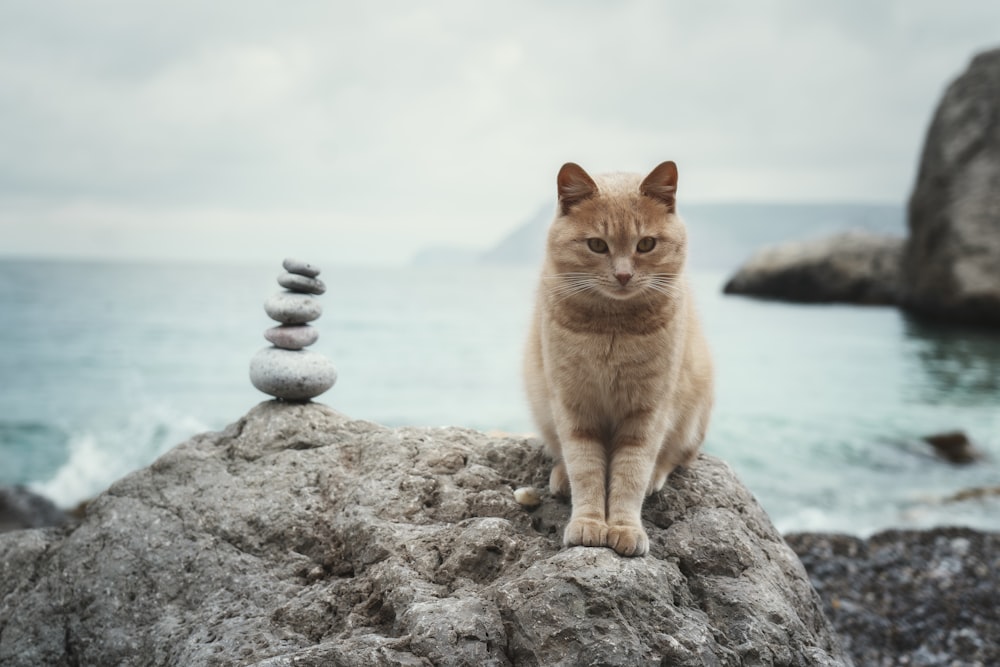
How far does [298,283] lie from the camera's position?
14.3ft

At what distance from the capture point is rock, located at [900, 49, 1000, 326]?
19922 millimetres

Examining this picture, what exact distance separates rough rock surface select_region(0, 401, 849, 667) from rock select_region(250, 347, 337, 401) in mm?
115

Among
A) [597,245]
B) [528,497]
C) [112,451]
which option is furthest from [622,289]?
[112,451]

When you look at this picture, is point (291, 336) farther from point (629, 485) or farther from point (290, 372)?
point (629, 485)

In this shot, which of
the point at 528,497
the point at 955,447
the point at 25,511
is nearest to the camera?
the point at 528,497

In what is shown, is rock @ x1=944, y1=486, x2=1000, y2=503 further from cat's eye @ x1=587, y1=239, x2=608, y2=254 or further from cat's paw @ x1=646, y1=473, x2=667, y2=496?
cat's eye @ x1=587, y1=239, x2=608, y2=254

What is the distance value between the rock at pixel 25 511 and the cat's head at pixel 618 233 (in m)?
6.81

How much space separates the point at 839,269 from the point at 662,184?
86.2 feet

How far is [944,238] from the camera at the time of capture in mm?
20859

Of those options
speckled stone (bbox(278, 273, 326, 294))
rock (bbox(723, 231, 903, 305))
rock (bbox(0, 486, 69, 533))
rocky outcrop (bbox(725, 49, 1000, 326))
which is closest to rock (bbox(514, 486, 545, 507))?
speckled stone (bbox(278, 273, 326, 294))

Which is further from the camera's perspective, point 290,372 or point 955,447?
point 955,447

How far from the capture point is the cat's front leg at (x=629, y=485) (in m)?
2.99

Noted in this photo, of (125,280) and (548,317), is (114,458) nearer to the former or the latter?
(548,317)

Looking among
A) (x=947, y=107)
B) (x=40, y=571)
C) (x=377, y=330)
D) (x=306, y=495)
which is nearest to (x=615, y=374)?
(x=306, y=495)
